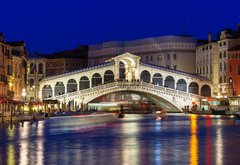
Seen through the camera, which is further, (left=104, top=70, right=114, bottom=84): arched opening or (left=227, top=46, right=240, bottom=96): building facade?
(left=104, top=70, right=114, bottom=84): arched opening

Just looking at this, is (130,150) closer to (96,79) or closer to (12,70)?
(12,70)

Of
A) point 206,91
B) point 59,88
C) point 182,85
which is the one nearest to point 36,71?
point 59,88

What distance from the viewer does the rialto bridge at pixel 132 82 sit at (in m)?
88.9

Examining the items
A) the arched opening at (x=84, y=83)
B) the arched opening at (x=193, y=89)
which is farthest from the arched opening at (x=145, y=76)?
the arched opening at (x=84, y=83)

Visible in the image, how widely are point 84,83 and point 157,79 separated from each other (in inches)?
386

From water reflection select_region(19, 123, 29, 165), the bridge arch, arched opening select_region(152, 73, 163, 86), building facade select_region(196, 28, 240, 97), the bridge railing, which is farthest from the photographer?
arched opening select_region(152, 73, 163, 86)

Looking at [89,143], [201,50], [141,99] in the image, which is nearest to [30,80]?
[141,99]

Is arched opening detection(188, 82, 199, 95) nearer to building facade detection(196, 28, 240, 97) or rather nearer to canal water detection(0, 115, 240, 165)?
building facade detection(196, 28, 240, 97)

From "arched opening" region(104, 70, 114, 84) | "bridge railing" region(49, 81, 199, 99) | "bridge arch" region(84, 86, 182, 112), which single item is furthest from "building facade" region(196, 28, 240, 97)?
"arched opening" region(104, 70, 114, 84)

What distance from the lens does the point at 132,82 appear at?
89.3 m

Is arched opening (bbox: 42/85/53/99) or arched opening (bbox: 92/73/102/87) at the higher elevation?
arched opening (bbox: 92/73/102/87)

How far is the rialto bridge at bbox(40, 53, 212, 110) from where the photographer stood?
88938 mm

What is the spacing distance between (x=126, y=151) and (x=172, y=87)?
73.3m

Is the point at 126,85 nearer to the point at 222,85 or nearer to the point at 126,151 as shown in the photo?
the point at 222,85
